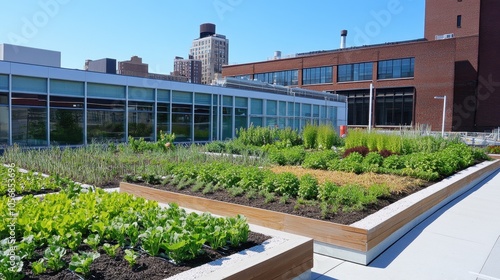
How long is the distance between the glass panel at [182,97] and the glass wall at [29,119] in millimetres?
6800

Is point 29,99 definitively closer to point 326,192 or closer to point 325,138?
point 325,138

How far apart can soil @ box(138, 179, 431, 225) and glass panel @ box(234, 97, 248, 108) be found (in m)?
18.0

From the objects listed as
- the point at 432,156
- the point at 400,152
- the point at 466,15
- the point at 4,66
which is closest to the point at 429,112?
the point at 466,15

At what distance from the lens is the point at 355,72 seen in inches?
1923

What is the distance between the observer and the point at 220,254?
388 centimetres

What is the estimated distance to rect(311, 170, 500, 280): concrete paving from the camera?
4418 millimetres

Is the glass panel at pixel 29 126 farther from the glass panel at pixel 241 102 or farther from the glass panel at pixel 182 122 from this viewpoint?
the glass panel at pixel 241 102

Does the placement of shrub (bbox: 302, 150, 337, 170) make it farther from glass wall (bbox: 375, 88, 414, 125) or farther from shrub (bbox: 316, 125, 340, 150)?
glass wall (bbox: 375, 88, 414, 125)

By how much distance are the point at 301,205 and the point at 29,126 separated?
14.3 meters

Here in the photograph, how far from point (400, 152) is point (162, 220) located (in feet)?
36.7

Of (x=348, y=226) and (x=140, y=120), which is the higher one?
(x=140, y=120)

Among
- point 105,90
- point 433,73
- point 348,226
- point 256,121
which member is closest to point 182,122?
point 105,90

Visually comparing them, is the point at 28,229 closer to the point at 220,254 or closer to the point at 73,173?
the point at 220,254

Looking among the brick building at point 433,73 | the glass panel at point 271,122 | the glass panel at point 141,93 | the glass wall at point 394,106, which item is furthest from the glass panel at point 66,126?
the glass wall at point 394,106
